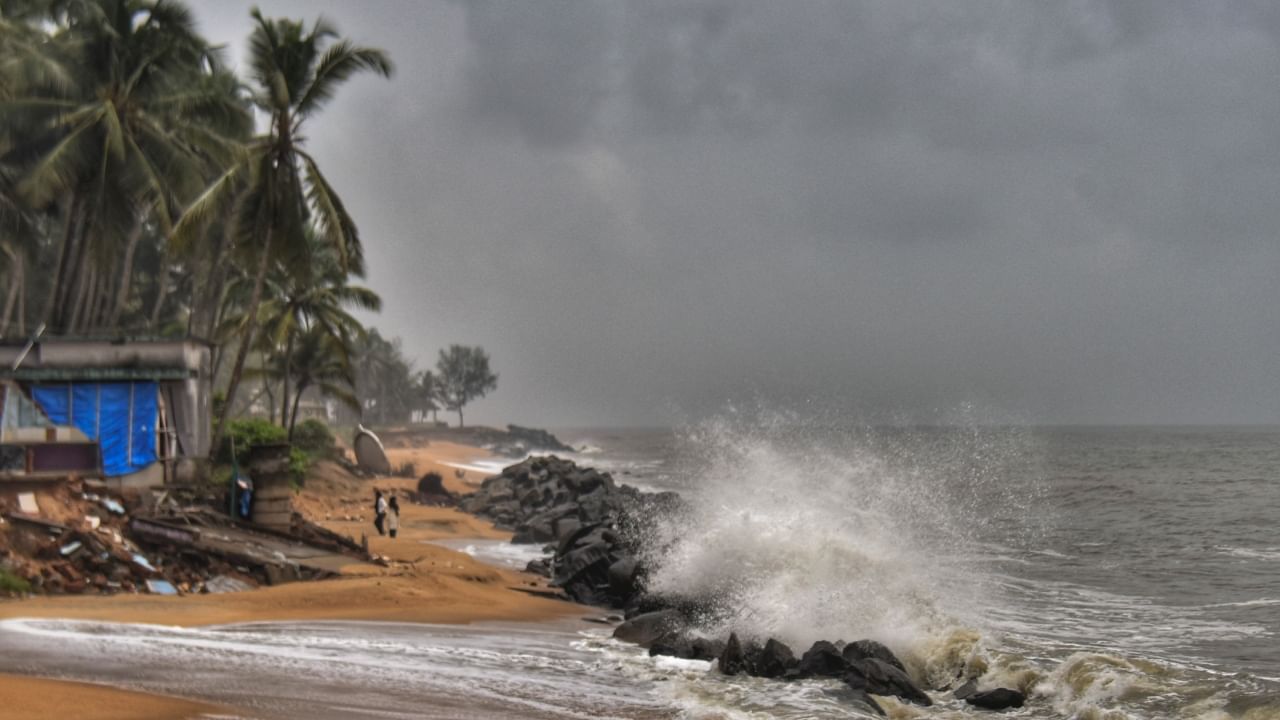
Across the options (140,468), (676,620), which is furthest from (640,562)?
(140,468)

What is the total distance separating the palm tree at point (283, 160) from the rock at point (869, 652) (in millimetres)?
15366

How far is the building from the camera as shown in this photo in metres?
18.9

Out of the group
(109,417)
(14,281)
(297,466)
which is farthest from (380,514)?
(14,281)

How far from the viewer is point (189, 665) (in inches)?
370

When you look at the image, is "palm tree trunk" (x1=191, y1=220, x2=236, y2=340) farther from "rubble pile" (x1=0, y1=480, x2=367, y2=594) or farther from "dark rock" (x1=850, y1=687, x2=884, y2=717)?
"dark rock" (x1=850, y1=687, x2=884, y2=717)

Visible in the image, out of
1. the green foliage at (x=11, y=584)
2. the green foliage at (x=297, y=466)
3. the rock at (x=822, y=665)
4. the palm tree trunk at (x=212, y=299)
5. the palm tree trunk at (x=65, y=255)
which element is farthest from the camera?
the palm tree trunk at (x=212, y=299)

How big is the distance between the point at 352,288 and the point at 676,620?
982 inches

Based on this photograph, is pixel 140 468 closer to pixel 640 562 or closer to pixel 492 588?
pixel 492 588

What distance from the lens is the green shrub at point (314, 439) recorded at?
121 feet

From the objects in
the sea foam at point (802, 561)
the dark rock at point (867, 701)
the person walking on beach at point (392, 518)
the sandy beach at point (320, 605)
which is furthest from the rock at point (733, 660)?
the person walking on beach at point (392, 518)

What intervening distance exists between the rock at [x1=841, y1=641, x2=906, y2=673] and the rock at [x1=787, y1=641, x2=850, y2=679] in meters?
0.13

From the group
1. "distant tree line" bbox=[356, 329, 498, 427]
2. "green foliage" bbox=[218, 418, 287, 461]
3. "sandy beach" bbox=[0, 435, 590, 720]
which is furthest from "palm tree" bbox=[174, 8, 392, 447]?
"distant tree line" bbox=[356, 329, 498, 427]

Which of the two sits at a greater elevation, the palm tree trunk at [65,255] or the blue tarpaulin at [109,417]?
the palm tree trunk at [65,255]

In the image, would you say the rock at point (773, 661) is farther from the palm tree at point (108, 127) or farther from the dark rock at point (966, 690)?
the palm tree at point (108, 127)
